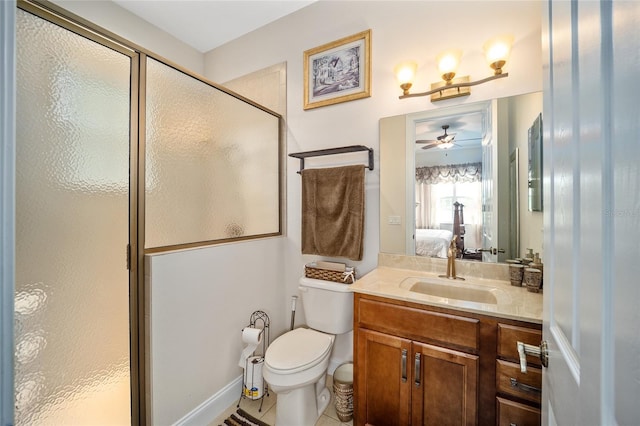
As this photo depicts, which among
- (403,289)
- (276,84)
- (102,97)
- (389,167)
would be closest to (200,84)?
(102,97)

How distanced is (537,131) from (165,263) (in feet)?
6.62

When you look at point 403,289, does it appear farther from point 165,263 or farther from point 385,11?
point 385,11

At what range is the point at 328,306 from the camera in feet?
5.65

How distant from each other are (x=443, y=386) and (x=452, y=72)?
5.49 ft

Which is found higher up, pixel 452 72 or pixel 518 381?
pixel 452 72


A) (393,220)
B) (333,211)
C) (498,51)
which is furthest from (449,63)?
(333,211)

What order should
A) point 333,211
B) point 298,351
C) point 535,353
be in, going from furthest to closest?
1. point 333,211
2. point 298,351
3. point 535,353

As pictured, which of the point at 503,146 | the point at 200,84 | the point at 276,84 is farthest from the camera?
the point at 276,84

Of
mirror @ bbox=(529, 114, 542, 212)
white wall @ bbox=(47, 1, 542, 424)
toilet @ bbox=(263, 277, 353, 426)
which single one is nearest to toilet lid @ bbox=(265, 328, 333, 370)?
toilet @ bbox=(263, 277, 353, 426)

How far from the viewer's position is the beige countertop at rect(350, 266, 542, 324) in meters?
1.08

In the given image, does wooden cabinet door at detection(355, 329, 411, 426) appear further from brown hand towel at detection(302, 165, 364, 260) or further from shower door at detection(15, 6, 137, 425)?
shower door at detection(15, 6, 137, 425)

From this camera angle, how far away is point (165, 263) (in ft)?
4.43

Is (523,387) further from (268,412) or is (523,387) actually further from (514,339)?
(268,412)

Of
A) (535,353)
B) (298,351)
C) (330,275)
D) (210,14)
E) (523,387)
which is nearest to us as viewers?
(535,353)
